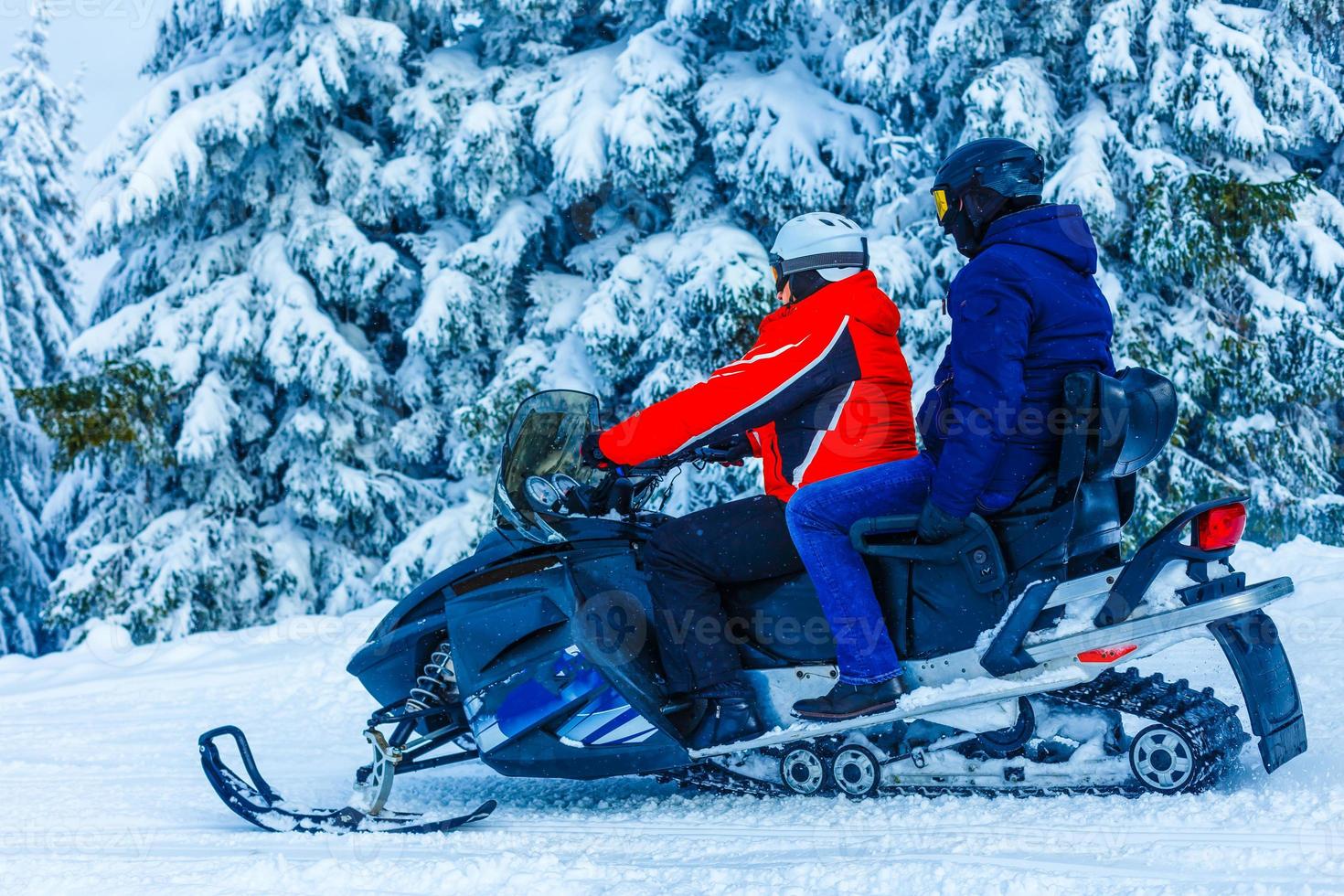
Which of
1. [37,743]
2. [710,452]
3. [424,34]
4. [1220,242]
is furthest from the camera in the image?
[424,34]

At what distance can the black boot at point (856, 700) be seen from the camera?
2.94 meters

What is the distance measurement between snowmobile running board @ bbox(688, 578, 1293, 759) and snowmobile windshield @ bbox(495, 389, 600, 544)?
103 centimetres

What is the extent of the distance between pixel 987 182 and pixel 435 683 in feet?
7.50

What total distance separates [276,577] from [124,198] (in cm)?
383

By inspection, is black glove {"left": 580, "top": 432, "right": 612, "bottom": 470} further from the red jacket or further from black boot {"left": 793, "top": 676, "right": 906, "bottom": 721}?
black boot {"left": 793, "top": 676, "right": 906, "bottom": 721}

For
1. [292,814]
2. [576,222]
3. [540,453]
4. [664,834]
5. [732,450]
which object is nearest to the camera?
[664,834]

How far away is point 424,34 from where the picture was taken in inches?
470

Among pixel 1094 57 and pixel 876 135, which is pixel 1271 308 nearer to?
pixel 1094 57

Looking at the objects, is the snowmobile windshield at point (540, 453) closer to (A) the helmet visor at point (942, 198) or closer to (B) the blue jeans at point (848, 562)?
(B) the blue jeans at point (848, 562)

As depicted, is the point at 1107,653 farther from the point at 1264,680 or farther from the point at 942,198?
the point at 942,198

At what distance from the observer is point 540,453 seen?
3535mm

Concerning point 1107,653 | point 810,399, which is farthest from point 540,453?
point 1107,653

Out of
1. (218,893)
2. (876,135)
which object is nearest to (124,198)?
(876,135)

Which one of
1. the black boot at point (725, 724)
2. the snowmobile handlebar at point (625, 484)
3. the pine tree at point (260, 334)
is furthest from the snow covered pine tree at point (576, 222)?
the black boot at point (725, 724)
